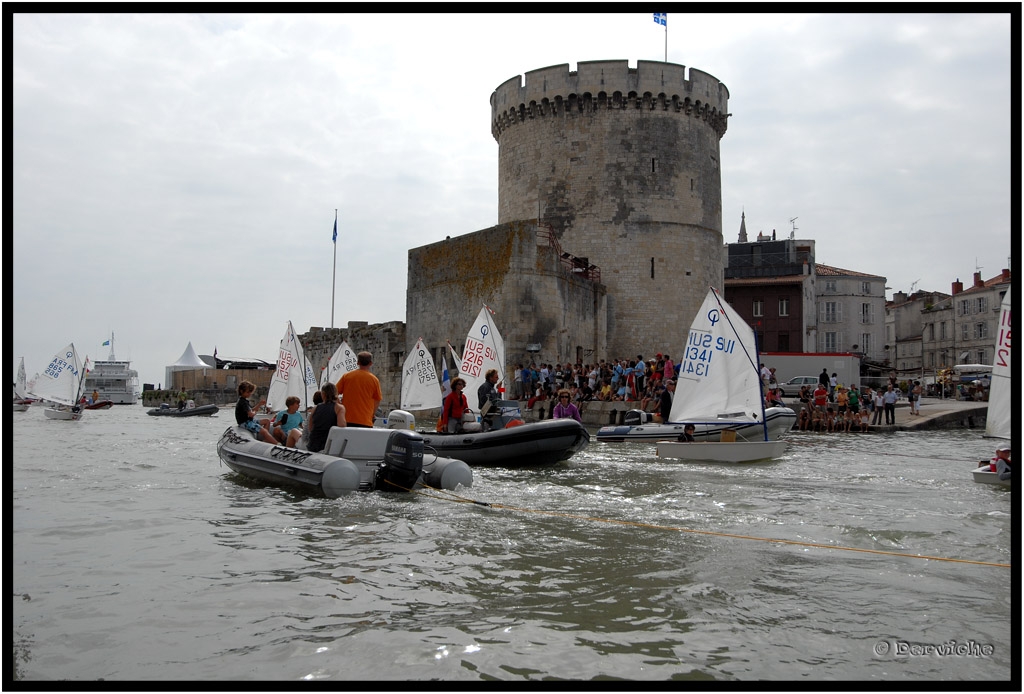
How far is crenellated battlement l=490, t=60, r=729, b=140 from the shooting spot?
32.9 m

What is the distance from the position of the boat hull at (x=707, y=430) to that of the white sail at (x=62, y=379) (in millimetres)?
26275

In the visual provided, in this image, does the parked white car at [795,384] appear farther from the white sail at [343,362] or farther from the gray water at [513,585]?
the gray water at [513,585]

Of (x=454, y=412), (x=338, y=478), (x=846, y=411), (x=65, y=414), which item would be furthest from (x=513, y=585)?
(x=65, y=414)

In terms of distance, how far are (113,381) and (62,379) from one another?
45.3m

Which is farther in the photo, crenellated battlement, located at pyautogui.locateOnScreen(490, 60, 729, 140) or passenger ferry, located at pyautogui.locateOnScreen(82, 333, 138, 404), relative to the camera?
passenger ferry, located at pyautogui.locateOnScreen(82, 333, 138, 404)

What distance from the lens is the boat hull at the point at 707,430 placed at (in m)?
15.6

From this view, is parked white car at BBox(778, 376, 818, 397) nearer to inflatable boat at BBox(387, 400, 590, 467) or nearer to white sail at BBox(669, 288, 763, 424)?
white sail at BBox(669, 288, 763, 424)

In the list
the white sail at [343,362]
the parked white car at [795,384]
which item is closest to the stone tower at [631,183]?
the parked white car at [795,384]

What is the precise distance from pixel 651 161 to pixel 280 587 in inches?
1160

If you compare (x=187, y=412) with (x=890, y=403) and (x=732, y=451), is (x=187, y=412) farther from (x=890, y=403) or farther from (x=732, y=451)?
(x=732, y=451)

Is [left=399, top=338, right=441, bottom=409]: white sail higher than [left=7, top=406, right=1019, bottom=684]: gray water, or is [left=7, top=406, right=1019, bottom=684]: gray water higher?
[left=399, top=338, right=441, bottom=409]: white sail

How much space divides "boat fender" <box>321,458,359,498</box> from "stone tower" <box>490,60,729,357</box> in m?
24.4

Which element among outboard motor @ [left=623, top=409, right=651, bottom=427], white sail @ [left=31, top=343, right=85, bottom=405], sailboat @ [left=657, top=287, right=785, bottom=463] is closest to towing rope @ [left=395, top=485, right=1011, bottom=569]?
sailboat @ [left=657, top=287, right=785, bottom=463]

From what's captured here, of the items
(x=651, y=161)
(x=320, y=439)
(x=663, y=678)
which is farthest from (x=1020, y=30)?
(x=651, y=161)
